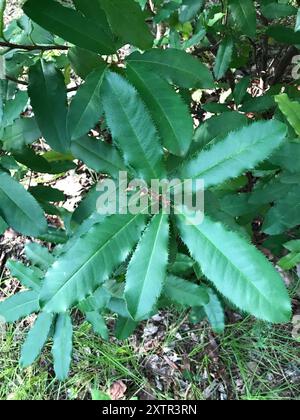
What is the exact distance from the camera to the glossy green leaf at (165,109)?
1.04 m

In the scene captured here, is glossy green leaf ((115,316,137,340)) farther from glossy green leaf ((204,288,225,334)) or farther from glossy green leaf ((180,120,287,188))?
glossy green leaf ((180,120,287,188))

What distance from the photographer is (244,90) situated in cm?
186

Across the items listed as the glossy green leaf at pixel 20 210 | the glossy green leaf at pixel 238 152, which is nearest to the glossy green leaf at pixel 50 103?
the glossy green leaf at pixel 20 210

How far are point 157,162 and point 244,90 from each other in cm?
105

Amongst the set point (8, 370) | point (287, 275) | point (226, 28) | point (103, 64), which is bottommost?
point (8, 370)

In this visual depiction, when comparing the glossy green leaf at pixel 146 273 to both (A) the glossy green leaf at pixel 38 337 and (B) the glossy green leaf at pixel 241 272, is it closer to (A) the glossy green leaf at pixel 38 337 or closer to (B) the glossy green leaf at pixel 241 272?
(B) the glossy green leaf at pixel 241 272

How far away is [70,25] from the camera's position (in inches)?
39.4

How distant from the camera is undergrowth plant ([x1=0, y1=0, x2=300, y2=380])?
2.88 ft

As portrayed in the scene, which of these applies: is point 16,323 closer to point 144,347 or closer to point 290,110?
point 144,347

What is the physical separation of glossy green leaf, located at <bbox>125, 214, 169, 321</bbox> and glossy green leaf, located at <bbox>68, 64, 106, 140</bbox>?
358 mm

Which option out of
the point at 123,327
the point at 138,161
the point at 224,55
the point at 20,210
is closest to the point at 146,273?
the point at 138,161

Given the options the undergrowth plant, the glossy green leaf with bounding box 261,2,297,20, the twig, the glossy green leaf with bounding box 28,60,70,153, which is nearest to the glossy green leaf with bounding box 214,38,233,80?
the undergrowth plant

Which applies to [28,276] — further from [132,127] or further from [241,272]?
[241,272]

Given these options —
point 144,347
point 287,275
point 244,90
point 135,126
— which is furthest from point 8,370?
point 135,126
